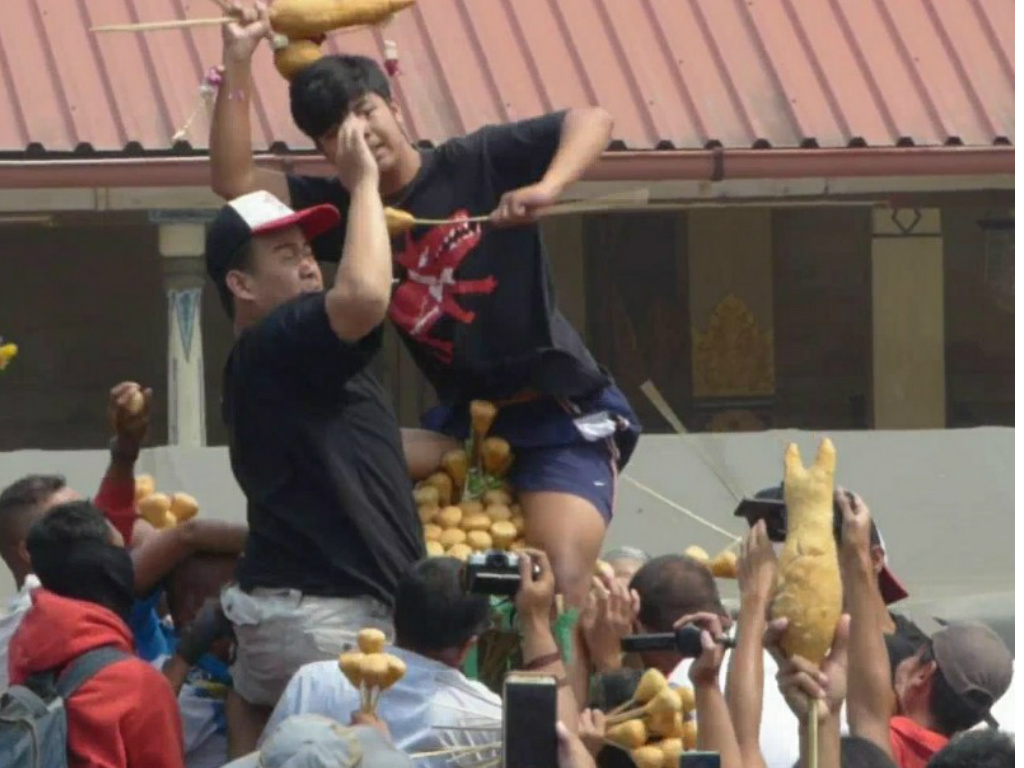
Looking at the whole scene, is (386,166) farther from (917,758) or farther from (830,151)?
(830,151)

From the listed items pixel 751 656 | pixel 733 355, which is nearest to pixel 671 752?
pixel 751 656

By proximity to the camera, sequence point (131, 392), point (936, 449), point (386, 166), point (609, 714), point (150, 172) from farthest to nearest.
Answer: point (150, 172)
point (936, 449)
point (131, 392)
point (386, 166)
point (609, 714)

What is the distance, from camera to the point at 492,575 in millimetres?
5270

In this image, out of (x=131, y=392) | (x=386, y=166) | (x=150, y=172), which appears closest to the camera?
(x=386, y=166)

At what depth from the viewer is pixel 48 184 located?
12.0 meters

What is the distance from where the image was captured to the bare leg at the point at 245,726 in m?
5.86

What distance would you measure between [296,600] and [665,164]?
675cm

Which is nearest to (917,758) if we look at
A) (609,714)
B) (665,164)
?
(609,714)

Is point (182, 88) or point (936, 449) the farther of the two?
point (182, 88)

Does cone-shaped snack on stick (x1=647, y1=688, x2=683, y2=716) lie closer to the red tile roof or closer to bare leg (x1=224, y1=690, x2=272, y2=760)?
bare leg (x1=224, y1=690, x2=272, y2=760)

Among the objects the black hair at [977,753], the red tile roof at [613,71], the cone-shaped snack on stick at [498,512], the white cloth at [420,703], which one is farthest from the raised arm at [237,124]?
the red tile roof at [613,71]

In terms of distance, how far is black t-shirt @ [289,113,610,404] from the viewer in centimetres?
602

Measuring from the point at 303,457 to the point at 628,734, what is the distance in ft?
2.78

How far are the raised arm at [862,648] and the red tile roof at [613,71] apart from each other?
644 centimetres
